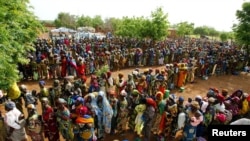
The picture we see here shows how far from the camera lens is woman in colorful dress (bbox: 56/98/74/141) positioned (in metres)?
6.41

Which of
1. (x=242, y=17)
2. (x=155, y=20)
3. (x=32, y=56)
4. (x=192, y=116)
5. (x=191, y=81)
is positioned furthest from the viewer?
(x=155, y=20)

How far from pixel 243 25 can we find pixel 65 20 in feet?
A: 168

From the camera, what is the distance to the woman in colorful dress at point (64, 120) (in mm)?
6414

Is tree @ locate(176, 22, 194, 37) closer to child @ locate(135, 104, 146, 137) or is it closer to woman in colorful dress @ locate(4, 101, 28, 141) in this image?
child @ locate(135, 104, 146, 137)

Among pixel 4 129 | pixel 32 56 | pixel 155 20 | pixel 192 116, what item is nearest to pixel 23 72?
pixel 32 56

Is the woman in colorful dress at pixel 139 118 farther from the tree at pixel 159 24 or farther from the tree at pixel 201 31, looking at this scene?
the tree at pixel 201 31

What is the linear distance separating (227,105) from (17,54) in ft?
24.7

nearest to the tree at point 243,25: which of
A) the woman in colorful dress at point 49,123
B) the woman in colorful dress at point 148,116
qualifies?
the woman in colorful dress at point 148,116

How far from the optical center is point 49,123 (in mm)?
6691

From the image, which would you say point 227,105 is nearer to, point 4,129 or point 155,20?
point 4,129

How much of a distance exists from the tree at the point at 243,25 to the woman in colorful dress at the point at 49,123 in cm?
1677

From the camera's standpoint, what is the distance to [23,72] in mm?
12773

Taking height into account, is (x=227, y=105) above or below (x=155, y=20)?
below

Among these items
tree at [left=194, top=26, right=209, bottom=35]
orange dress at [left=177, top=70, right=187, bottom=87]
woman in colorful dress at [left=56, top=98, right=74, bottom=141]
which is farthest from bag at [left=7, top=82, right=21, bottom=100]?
tree at [left=194, top=26, right=209, bottom=35]
